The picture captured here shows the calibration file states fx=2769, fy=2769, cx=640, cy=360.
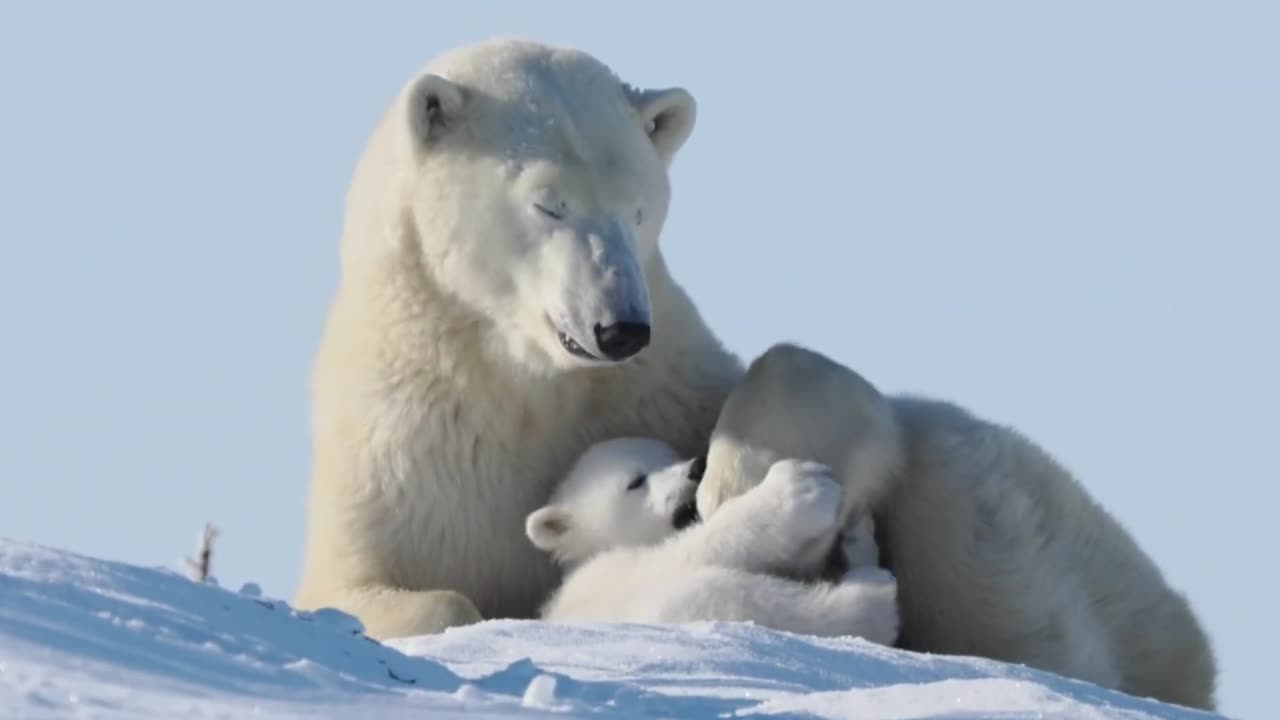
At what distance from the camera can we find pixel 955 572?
23.3ft

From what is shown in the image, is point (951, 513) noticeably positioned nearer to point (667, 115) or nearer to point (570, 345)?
point (570, 345)

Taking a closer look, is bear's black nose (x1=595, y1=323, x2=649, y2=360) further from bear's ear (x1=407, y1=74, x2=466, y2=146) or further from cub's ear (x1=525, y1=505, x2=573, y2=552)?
bear's ear (x1=407, y1=74, x2=466, y2=146)

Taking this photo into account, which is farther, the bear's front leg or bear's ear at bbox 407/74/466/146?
bear's ear at bbox 407/74/466/146

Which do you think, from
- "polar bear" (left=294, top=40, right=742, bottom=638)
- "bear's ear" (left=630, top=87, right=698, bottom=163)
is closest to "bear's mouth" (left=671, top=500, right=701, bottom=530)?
"polar bear" (left=294, top=40, right=742, bottom=638)

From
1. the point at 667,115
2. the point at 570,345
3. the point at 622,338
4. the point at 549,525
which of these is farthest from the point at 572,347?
the point at 667,115

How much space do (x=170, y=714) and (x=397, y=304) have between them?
3.54m

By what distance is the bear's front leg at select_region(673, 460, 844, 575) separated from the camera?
6641 mm

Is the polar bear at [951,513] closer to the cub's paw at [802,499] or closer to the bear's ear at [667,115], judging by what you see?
the cub's paw at [802,499]

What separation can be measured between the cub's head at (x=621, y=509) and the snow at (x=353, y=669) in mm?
1229

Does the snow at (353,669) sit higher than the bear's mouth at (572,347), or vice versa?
the bear's mouth at (572,347)

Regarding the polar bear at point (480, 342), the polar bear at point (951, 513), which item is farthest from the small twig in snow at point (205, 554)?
the polar bear at point (951, 513)

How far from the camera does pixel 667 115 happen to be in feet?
24.6

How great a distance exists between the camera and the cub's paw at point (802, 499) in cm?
666

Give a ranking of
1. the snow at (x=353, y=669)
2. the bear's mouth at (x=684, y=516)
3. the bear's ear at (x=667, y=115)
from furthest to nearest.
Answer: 1. the bear's ear at (x=667, y=115)
2. the bear's mouth at (x=684, y=516)
3. the snow at (x=353, y=669)
